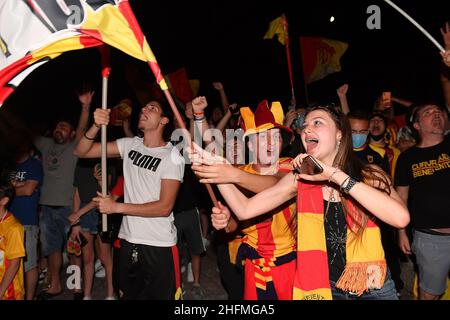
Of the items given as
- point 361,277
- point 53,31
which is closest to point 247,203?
point 361,277

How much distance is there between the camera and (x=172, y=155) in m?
4.29

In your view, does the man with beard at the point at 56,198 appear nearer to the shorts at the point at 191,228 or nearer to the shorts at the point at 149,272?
the shorts at the point at 191,228

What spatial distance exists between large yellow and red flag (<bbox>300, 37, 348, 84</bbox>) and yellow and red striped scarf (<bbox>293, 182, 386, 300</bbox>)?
591 centimetres

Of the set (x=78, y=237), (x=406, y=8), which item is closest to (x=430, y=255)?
(x=78, y=237)

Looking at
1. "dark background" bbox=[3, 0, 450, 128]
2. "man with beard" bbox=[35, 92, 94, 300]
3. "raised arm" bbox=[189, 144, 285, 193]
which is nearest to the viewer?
"raised arm" bbox=[189, 144, 285, 193]

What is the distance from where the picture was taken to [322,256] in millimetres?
3051

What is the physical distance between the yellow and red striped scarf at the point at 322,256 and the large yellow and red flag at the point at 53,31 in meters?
1.24

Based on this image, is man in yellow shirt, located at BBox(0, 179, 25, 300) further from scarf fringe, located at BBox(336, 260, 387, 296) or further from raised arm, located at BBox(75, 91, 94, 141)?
scarf fringe, located at BBox(336, 260, 387, 296)

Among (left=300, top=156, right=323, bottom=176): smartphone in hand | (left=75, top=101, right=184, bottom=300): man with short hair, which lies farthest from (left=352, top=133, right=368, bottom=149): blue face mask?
(left=300, top=156, right=323, bottom=176): smartphone in hand

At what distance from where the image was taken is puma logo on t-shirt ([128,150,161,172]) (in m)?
4.23

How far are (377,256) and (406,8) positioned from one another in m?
13.3

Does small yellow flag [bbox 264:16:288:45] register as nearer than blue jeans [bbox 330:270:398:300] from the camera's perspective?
No

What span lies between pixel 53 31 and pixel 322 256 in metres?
2.20

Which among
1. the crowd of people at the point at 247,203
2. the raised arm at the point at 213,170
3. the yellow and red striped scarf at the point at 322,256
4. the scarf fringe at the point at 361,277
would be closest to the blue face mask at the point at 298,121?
the crowd of people at the point at 247,203
